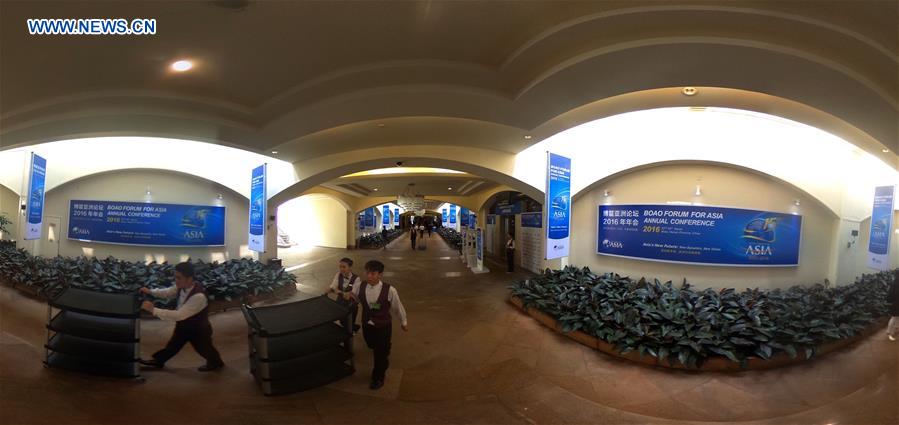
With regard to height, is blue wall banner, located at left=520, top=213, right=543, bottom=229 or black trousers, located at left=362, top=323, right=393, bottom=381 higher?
blue wall banner, located at left=520, top=213, right=543, bottom=229

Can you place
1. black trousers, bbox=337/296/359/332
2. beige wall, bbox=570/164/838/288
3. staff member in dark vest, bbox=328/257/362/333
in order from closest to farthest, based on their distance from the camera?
1. black trousers, bbox=337/296/359/332
2. staff member in dark vest, bbox=328/257/362/333
3. beige wall, bbox=570/164/838/288

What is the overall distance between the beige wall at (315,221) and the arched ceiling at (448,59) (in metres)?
13.9

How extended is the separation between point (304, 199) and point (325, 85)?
17.1 m

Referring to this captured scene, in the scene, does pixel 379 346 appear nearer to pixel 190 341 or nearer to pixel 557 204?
pixel 190 341

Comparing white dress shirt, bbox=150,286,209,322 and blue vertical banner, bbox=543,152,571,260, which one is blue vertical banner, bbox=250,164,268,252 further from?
blue vertical banner, bbox=543,152,571,260

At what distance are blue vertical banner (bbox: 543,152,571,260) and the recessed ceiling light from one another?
15.8 ft

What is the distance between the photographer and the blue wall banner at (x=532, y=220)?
387 inches

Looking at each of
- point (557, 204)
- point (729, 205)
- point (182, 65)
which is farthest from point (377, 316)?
point (729, 205)

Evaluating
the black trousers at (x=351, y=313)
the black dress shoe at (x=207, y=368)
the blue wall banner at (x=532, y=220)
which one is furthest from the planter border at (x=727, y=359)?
the blue wall banner at (x=532, y=220)

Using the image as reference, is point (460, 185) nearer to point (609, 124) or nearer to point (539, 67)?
point (609, 124)

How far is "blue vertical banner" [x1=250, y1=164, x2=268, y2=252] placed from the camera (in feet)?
21.4

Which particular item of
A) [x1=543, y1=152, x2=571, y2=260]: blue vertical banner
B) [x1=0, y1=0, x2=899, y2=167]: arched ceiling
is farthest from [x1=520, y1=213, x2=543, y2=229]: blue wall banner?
[x1=0, y1=0, x2=899, y2=167]: arched ceiling

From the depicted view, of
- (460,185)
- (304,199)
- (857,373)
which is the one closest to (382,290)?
(857,373)

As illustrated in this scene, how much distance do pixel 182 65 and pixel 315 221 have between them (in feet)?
54.7
